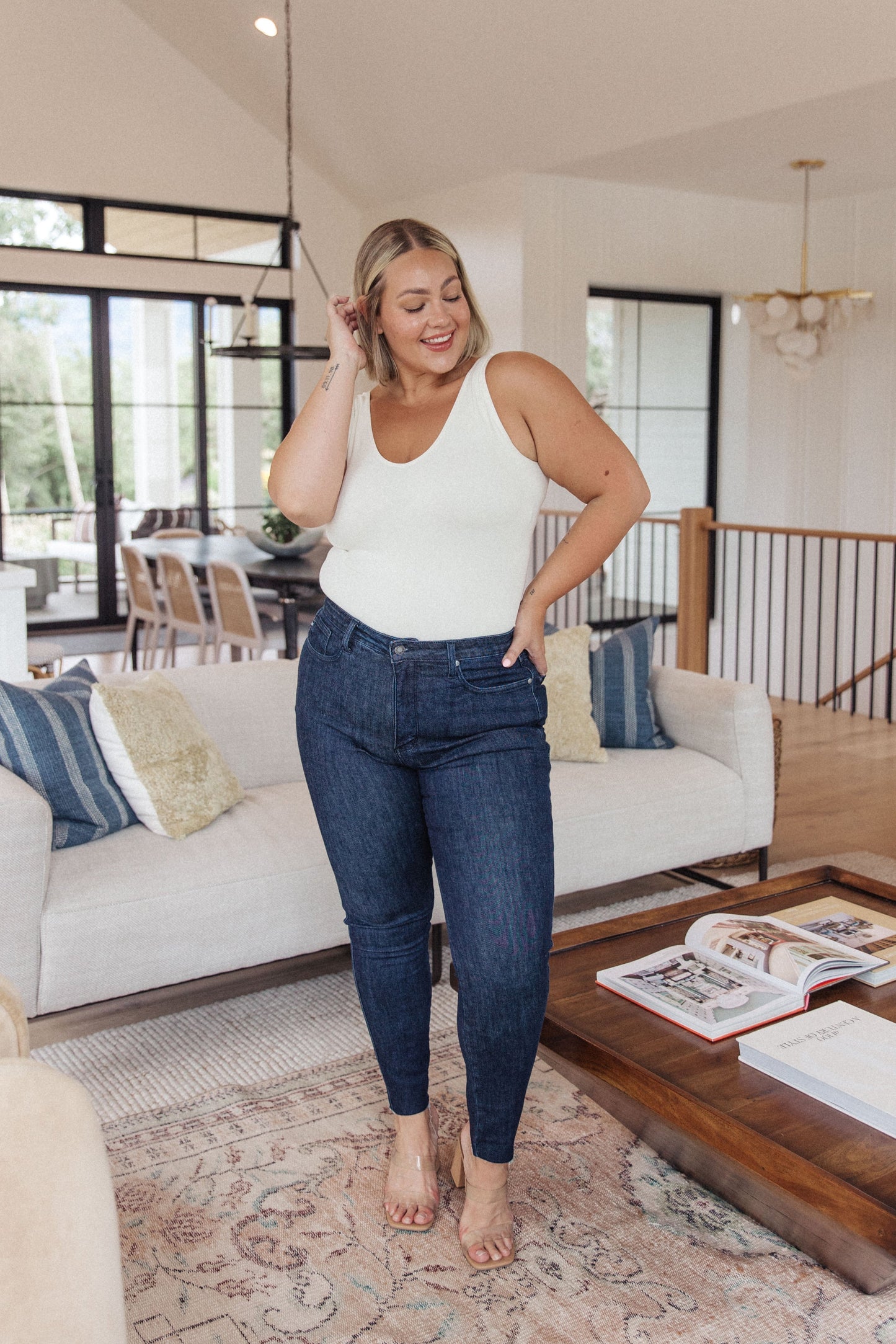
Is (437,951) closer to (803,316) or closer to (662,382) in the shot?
(803,316)

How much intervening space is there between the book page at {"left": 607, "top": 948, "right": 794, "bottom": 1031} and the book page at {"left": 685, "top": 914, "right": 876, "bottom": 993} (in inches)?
1.0

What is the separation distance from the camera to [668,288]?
813 cm

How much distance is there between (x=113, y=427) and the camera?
27.6 feet

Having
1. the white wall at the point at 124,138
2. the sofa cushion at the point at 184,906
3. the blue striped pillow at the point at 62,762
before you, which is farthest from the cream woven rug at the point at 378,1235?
the white wall at the point at 124,138

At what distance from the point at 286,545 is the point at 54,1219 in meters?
5.01

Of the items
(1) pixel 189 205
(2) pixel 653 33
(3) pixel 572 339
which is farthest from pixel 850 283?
(1) pixel 189 205

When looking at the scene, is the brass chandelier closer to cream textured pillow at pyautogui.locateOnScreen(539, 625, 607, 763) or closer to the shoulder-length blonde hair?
cream textured pillow at pyautogui.locateOnScreen(539, 625, 607, 763)

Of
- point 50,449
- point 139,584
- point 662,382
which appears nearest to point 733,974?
point 139,584

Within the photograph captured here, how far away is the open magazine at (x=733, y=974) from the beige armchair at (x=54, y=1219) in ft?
3.61

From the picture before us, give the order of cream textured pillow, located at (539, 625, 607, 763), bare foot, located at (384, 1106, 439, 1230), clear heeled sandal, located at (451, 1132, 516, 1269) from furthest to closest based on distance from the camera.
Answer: cream textured pillow, located at (539, 625, 607, 763) → bare foot, located at (384, 1106, 439, 1230) → clear heeled sandal, located at (451, 1132, 516, 1269)

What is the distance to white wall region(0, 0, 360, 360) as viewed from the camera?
7.42 meters

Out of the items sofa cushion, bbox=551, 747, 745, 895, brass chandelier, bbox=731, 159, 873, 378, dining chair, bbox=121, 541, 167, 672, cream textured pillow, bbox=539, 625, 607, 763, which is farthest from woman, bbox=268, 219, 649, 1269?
brass chandelier, bbox=731, 159, 873, 378

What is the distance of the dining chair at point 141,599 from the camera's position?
249 inches

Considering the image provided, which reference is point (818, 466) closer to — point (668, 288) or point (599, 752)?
point (668, 288)
